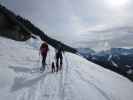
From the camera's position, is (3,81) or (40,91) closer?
(40,91)

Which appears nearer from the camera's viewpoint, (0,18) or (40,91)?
(40,91)

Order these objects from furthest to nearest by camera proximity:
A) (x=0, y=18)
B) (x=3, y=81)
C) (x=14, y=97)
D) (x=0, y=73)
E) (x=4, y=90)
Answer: (x=0, y=18) → (x=0, y=73) → (x=3, y=81) → (x=4, y=90) → (x=14, y=97)

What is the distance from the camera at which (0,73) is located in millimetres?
11461

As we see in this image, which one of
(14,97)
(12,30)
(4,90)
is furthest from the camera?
(12,30)

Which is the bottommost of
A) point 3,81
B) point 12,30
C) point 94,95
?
point 94,95

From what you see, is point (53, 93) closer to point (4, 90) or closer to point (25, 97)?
point (25, 97)

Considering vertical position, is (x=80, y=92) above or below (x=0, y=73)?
below

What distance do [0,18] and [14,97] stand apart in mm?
35337

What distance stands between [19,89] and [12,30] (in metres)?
36.3

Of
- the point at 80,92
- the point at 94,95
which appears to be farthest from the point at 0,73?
the point at 94,95

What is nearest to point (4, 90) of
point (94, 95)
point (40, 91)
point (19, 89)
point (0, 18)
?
point (19, 89)

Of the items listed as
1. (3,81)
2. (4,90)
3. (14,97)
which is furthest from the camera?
(3,81)

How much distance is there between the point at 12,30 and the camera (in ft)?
145

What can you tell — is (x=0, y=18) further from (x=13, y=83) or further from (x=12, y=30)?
(x=13, y=83)
